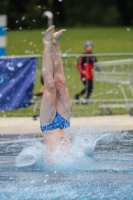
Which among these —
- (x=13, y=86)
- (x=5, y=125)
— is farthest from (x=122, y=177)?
(x=13, y=86)

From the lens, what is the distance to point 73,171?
7.39 meters

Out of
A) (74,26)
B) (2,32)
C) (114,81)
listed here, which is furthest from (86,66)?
(74,26)

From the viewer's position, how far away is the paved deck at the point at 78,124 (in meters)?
10.6

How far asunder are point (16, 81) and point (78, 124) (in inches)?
82.6

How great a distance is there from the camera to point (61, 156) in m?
7.48

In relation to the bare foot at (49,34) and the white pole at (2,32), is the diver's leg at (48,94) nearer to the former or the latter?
the bare foot at (49,34)

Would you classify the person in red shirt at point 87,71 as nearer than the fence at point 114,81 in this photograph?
No

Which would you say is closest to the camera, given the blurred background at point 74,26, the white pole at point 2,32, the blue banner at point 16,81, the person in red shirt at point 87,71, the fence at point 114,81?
the blue banner at point 16,81

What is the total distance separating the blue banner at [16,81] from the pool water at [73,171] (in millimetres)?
2981

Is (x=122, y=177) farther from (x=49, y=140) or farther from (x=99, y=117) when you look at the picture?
(x=99, y=117)

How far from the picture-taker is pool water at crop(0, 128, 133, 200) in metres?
6.34

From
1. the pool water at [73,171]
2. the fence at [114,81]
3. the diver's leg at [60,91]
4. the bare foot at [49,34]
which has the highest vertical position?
the bare foot at [49,34]

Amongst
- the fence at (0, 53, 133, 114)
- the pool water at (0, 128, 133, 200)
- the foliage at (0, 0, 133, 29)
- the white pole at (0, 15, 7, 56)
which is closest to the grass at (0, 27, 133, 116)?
the foliage at (0, 0, 133, 29)

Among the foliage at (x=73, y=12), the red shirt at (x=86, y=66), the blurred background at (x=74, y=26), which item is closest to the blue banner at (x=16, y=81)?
the red shirt at (x=86, y=66)
